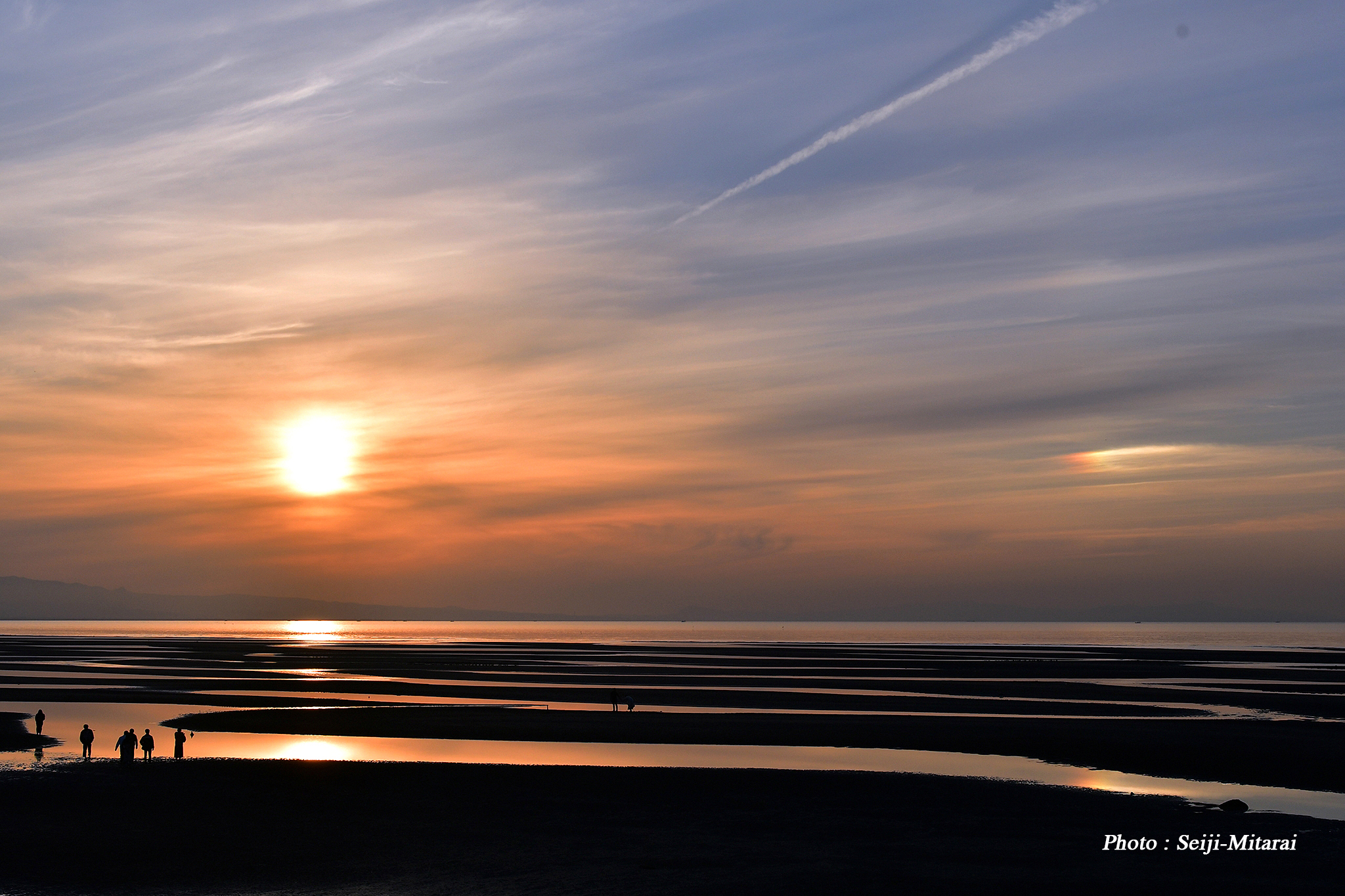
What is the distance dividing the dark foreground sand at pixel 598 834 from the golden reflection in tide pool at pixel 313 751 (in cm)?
420

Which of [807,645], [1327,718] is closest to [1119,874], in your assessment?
[1327,718]

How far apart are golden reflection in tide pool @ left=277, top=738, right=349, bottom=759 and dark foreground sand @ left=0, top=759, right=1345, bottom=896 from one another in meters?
4.20

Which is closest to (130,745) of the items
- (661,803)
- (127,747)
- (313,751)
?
(127,747)

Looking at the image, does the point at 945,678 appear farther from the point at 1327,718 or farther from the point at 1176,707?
the point at 1327,718

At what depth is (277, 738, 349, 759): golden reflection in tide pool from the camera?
38.2m

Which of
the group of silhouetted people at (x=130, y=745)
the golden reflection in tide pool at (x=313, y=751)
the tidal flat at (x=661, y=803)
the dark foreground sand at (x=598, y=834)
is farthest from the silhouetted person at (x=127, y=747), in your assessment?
the golden reflection in tide pool at (x=313, y=751)

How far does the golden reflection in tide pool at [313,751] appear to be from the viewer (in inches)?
1506

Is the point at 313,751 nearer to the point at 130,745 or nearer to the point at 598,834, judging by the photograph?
the point at 130,745

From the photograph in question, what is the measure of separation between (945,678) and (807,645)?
85.3m

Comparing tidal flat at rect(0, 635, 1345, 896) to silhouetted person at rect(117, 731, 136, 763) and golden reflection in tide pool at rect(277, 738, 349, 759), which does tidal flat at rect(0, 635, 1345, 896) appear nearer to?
silhouetted person at rect(117, 731, 136, 763)

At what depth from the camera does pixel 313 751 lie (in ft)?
132

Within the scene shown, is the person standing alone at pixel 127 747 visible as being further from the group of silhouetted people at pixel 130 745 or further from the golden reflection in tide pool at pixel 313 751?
the golden reflection in tide pool at pixel 313 751

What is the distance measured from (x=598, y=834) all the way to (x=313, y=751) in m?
19.1

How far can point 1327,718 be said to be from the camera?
5200 centimetres
